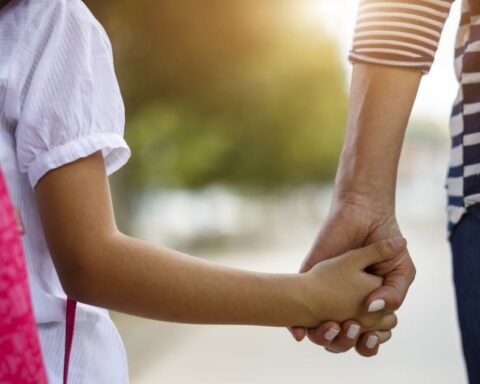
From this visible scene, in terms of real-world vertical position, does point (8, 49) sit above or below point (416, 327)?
above

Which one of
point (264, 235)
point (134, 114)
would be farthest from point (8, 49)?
point (264, 235)

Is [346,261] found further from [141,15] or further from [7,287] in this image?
[141,15]

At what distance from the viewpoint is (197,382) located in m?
8.20

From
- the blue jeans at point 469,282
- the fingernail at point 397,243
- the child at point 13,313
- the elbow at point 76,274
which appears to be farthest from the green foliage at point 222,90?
the child at point 13,313

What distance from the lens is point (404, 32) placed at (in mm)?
2312

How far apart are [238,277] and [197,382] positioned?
260 inches

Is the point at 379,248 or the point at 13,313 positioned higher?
the point at 13,313

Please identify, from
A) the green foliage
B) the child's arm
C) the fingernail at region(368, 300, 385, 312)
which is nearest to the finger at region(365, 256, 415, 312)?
the fingernail at region(368, 300, 385, 312)

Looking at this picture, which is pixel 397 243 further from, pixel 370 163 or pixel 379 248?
pixel 370 163

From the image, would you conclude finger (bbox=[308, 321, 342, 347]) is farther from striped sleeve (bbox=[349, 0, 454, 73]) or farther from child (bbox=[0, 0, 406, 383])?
striped sleeve (bbox=[349, 0, 454, 73])

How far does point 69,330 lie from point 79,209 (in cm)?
20

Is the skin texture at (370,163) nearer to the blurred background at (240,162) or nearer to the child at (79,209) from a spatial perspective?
the child at (79,209)

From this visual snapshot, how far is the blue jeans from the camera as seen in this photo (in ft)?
6.50

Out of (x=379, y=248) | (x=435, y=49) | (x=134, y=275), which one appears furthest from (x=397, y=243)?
(x=134, y=275)
